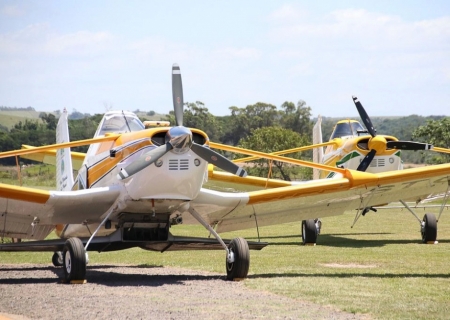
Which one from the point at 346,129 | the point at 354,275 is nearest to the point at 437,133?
the point at 346,129

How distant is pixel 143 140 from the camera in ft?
41.5

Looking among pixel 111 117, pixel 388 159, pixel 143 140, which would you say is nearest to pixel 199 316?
pixel 143 140

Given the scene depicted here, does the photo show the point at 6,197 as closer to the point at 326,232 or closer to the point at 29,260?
the point at 29,260

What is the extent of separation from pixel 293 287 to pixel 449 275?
3470 millimetres

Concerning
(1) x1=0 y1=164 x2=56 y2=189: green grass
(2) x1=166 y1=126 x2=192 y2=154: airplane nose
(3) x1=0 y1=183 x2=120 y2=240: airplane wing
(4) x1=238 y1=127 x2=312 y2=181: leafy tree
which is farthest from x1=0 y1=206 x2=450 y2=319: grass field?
(4) x1=238 y1=127 x2=312 y2=181: leafy tree

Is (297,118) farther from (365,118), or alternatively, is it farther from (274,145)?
(365,118)

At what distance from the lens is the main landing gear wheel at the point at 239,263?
13.1 m

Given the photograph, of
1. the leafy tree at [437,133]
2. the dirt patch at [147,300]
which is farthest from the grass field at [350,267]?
the leafy tree at [437,133]

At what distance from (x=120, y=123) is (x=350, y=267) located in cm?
499

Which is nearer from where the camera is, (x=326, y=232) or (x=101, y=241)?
(x=101, y=241)

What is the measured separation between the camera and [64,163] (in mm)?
17625

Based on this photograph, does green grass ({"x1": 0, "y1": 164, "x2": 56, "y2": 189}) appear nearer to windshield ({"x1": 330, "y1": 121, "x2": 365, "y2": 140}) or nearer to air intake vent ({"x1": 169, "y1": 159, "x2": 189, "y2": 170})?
windshield ({"x1": 330, "y1": 121, "x2": 365, "y2": 140})

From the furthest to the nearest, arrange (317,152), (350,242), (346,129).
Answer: (317,152)
(346,129)
(350,242)

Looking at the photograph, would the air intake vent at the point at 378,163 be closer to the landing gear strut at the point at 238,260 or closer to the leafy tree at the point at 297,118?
the landing gear strut at the point at 238,260
